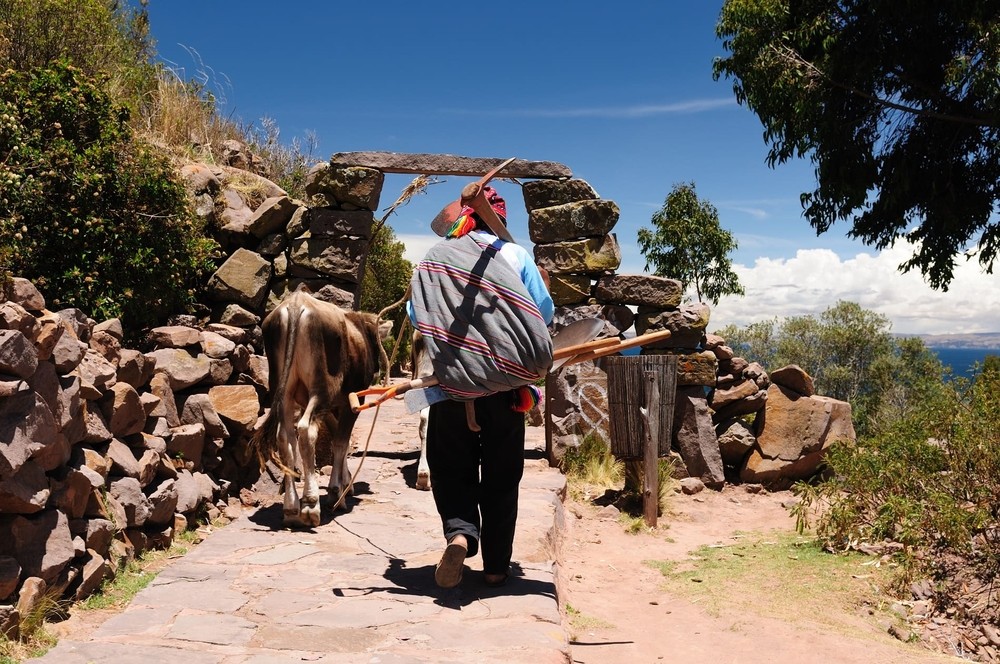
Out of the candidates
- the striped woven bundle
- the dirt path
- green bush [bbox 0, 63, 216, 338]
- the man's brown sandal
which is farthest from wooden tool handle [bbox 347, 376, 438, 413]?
green bush [bbox 0, 63, 216, 338]

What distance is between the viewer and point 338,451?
19.7 feet

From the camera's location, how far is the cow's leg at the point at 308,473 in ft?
17.4

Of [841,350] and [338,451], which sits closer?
[338,451]

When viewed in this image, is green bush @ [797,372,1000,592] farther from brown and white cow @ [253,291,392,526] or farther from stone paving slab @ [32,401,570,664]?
brown and white cow @ [253,291,392,526]

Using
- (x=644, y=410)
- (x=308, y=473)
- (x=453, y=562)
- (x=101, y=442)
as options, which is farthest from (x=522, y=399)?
(x=644, y=410)

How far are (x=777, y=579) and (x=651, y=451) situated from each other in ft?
6.35

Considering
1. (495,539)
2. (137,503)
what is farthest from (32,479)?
(495,539)

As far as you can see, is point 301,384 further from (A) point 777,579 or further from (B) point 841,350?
(B) point 841,350

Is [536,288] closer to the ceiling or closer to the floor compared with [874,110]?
closer to the floor

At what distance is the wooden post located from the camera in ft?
24.8

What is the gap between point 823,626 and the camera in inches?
195

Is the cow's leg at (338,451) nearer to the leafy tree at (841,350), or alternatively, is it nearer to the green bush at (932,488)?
the green bush at (932,488)

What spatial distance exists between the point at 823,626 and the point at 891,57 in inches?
352

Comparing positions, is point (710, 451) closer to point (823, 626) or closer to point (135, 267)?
point (823, 626)
